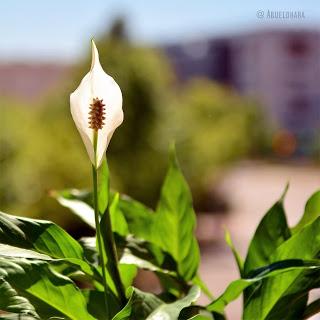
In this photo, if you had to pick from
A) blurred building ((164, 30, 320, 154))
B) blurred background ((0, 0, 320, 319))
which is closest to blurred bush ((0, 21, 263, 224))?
blurred background ((0, 0, 320, 319))

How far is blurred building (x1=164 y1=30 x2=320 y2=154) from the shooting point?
14.6m

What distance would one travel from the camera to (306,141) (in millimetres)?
13094

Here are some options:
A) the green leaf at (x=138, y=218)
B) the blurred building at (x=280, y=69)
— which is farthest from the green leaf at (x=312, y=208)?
the blurred building at (x=280, y=69)

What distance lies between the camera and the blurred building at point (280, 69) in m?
14.6

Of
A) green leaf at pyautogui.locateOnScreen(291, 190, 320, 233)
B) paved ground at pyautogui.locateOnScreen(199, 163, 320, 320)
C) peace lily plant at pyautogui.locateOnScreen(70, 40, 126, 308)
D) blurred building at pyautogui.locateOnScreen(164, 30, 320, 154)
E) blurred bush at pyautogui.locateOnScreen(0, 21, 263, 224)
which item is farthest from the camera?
blurred building at pyautogui.locateOnScreen(164, 30, 320, 154)

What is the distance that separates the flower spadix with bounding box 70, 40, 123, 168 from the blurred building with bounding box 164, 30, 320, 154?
14076 mm

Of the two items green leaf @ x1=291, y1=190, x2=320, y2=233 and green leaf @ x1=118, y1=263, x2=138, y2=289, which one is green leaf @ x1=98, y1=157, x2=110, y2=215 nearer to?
green leaf @ x1=118, y1=263, x2=138, y2=289

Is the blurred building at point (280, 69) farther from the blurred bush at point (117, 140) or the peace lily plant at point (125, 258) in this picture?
the peace lily plant at point (125, 258)

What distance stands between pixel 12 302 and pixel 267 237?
0.21 m

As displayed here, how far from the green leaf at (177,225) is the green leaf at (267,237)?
5 centimetres

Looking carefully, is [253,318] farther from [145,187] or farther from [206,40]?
[206,40]

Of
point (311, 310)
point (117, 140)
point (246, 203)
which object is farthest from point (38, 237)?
point (246, 203)

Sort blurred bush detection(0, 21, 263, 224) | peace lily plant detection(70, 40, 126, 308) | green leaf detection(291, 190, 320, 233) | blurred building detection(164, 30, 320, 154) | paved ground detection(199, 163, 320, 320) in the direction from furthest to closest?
blurred building detection(164, 30, 320, 154) → paved ground detection(199, 163, 320, 320) → blurred bush detection(0, 21, 263, 224) → green leaf detection(291, 190, 320, 233) → peace lily plant detection(70, 40, 126, 308)

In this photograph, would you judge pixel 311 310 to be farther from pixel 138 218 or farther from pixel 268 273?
pixel 138 218
